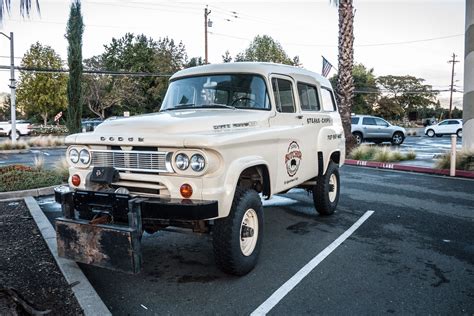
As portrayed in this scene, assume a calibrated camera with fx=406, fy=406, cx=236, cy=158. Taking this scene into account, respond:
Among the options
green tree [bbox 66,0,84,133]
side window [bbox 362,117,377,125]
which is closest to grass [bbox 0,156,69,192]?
green tree [bbox 66,0,84,133]

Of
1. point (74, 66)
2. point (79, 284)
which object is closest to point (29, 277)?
point (79, 284)

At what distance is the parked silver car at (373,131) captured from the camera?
23750mm

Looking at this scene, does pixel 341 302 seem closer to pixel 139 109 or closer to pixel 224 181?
pixel 224 181

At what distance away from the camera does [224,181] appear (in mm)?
3818

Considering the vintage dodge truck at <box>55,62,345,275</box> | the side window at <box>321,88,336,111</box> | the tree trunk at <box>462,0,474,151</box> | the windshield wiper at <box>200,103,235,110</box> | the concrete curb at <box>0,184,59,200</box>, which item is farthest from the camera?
the tree trunk at <box>462,0,474,151</box>

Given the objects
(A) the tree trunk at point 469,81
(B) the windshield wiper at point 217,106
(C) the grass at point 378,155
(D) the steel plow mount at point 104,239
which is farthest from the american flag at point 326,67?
(D) the steel plow mount at point 104,239

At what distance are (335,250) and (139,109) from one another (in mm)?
47141

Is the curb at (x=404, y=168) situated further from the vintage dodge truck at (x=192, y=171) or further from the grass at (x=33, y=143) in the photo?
the grass at (x=33, y=143)

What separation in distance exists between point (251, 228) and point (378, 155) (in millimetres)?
11836

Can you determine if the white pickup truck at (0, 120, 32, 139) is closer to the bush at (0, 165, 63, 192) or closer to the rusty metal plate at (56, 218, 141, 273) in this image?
the bush at (0, 165, 63, 192)

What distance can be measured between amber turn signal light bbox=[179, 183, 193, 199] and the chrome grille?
206 mm

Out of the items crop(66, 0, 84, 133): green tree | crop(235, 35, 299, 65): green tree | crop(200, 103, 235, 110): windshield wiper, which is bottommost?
crop(200, 103, 235, 110): windshield wiper

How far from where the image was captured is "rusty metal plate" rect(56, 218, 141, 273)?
3.52m

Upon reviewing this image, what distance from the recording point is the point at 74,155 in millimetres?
4359
